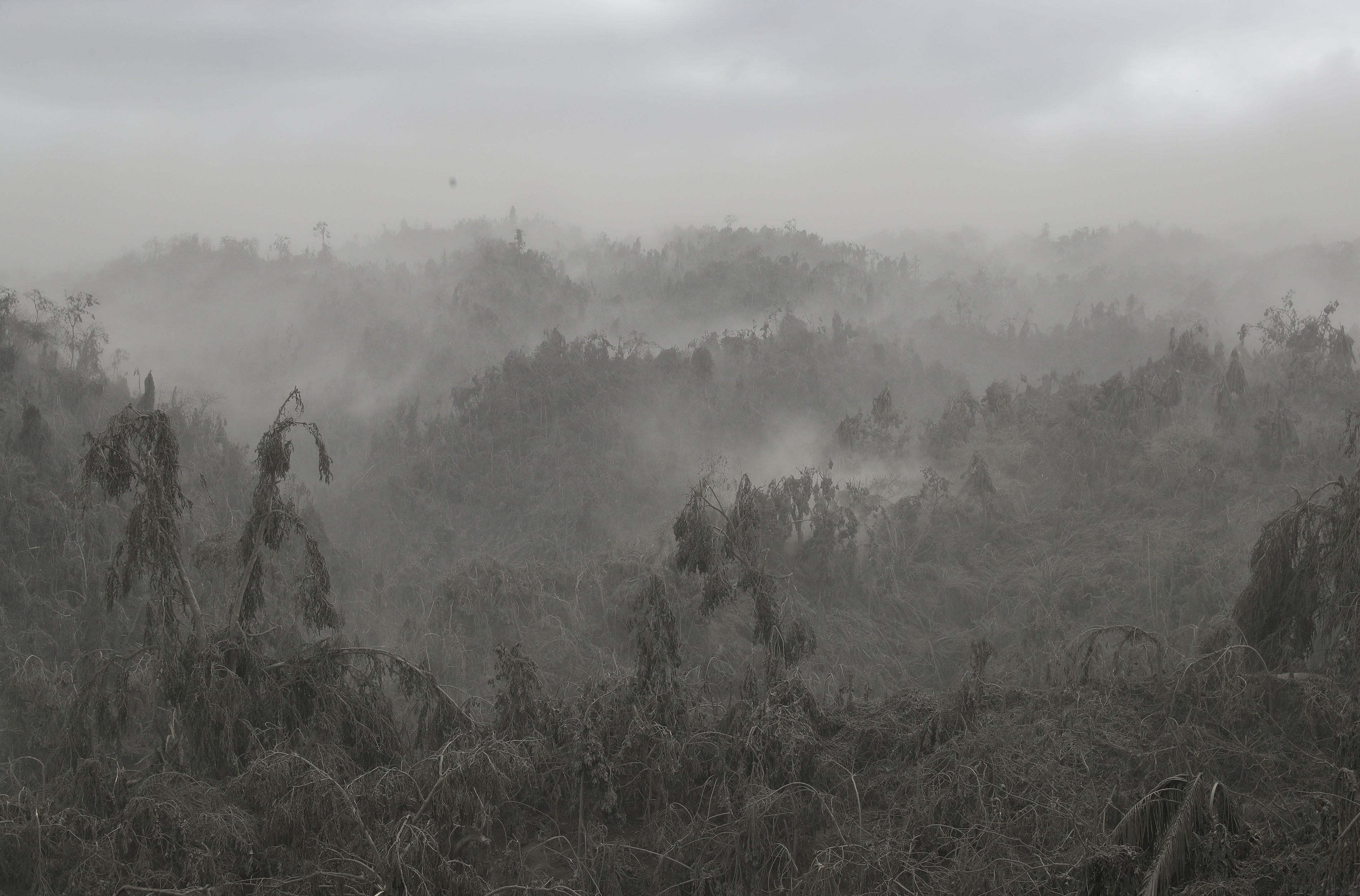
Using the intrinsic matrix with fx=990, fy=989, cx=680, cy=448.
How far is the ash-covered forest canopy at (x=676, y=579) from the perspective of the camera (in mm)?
7785

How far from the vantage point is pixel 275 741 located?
906 centimetres

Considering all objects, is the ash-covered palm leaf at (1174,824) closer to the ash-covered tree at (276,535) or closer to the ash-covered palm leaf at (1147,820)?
the ash-covered palm leaf at (1147,820)

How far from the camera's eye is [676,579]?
1878cm

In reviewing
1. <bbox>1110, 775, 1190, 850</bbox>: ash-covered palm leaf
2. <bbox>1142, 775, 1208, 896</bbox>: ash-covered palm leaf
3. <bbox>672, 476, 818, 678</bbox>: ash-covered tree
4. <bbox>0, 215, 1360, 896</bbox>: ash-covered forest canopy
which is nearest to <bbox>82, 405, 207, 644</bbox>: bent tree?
<bbox>0, 215, 1360, 896</bbox>: ash-covered forest canopy

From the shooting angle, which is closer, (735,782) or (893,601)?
(735,782)

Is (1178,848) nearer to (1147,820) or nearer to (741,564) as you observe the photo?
(1147,820)

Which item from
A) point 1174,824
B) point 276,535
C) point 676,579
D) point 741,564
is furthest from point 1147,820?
point 676,579

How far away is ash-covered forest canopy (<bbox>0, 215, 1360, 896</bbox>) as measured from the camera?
25.5 feet

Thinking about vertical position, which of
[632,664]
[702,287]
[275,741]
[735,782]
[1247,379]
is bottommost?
[632,664]

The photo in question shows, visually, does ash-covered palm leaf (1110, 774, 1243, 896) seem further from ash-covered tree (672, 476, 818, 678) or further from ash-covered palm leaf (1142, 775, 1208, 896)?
ash-covered tree (672, 476, 818, 678)

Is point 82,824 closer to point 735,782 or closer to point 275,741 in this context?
point 275,741

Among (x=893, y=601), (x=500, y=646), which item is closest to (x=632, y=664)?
(x=893, y=601)

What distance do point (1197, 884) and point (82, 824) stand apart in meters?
8.04

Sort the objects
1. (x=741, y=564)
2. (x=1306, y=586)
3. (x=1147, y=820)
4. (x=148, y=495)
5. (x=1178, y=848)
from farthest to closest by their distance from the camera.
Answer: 1. (x=741, y=564)
2. (x=1306, y=586)
3. (x=148, y=495)
4. (x=1147, y=820)
5. (x=1178, y=848)
